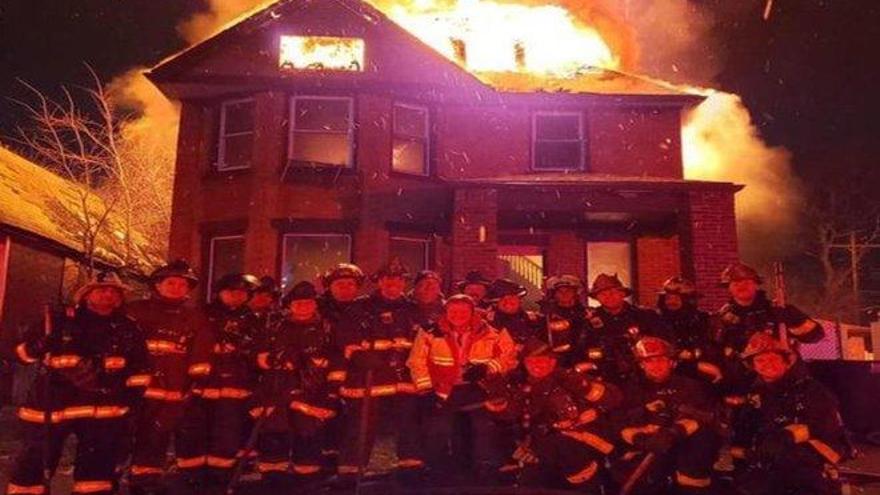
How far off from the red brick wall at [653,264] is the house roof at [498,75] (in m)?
3.04

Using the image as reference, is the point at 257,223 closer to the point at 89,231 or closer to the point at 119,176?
the point at 89,231

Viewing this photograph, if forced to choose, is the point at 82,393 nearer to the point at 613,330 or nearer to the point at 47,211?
the point at 613,330

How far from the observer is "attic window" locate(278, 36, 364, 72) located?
13.6 meters

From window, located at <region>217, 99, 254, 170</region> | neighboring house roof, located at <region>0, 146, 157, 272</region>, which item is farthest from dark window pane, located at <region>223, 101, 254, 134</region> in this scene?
neighboring house roof, located at <region>0, 146, 157, 272</region>

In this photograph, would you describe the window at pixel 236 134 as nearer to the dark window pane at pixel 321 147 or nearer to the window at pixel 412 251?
the dark window pane at pixel 321 147

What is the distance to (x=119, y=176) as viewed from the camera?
19.7 m

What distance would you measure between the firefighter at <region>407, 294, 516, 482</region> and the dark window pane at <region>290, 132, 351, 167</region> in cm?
764

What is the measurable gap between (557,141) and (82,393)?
1124cm

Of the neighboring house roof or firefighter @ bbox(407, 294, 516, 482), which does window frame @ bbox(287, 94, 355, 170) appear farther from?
firefighter @ bbox(407, 294, 516, 482)

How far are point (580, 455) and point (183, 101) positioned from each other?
37.7 feet

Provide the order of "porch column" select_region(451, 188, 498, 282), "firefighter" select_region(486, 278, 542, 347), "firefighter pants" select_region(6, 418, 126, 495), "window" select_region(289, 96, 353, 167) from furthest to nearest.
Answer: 1. "window" select_region(289, 96, 353, 167)
2. "porch column" select_region(451, 188, 498, 282)
3. "firefighter" select_region(486, 278, 542, 347)
4. "firefighter pants" select_region(6, 418, 126, 495)

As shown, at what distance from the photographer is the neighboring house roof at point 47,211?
1521 centimetres

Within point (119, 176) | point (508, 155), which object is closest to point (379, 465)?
point (508, 155)

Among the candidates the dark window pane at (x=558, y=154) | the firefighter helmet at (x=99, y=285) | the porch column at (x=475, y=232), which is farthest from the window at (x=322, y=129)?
the firefighter helmet at (x=99, y=285)
